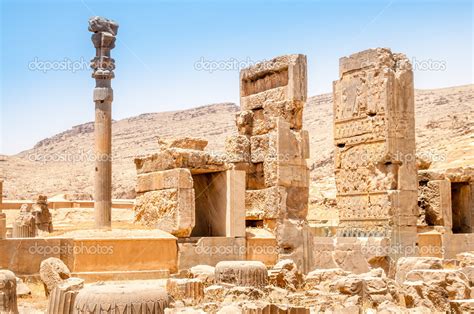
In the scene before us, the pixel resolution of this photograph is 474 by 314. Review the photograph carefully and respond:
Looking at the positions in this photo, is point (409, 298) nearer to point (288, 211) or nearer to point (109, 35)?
point (288, 211)

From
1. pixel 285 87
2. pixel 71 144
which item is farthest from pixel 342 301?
pixel 71 144

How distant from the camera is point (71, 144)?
9994 cm

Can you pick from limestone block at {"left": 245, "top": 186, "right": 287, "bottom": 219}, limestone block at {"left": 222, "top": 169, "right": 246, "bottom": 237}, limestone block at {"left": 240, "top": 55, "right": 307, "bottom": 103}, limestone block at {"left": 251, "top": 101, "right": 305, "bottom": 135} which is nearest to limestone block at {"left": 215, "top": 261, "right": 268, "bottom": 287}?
limestone block at {"left": 222, "top": 169, "right": 246, "bottom": 237}

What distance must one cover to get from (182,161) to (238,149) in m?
2.10

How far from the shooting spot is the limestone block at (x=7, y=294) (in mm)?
7516

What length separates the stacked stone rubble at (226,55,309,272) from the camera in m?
12.7

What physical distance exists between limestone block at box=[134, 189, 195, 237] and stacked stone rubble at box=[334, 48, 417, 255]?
3.32m

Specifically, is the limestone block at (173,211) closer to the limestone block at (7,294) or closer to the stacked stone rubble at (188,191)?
the stacked stone rubble at (188,191)

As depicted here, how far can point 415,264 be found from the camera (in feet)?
32.3

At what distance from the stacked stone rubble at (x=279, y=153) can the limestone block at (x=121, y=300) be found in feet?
21.7

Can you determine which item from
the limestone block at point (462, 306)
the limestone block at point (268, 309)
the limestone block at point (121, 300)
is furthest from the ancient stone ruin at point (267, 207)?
the limestone block at point (121, 300)

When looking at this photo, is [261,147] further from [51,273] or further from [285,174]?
[51,273]

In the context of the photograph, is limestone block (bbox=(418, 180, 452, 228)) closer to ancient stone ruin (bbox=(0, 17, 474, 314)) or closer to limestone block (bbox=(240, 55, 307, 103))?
ancient stone ruin (bbox=(0, 17, 474, 314))

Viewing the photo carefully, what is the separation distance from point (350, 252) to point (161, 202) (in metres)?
3.56
